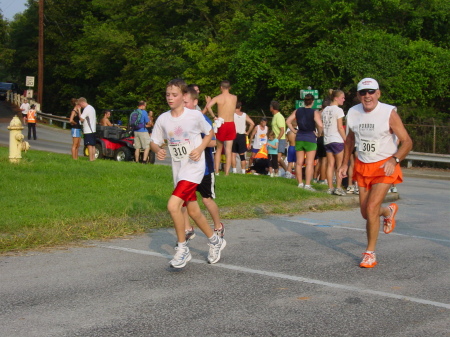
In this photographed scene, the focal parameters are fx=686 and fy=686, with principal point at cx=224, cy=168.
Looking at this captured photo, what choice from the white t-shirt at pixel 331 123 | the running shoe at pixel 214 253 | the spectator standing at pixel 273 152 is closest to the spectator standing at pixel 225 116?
the white t-shirt at pixel 331 123

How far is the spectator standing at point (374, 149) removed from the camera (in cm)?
724

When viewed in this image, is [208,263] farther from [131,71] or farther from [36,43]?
[36,43]

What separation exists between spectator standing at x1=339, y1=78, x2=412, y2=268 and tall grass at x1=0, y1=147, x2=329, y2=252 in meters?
3.28

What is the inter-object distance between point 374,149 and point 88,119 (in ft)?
40.3

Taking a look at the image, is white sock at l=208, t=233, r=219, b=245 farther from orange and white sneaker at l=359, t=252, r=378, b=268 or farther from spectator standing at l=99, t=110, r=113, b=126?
spectator standing at l=99, t=110, r=113, b=126

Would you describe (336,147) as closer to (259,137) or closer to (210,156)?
(259,137)

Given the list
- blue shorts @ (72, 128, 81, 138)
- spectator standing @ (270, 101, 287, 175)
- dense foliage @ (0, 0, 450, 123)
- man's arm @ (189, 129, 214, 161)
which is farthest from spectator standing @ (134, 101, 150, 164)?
dense foliage @ (0, 0, 450, 123)

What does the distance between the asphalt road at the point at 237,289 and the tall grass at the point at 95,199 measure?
58cm

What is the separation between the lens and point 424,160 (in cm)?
2758

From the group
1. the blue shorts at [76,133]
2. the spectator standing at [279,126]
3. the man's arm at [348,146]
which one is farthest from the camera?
the blue shorts at [76,133]

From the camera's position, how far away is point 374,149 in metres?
7.33

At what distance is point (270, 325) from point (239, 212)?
19.4 ft

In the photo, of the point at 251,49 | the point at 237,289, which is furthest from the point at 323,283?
the point at 251,49

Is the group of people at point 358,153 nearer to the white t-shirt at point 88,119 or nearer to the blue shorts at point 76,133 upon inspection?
the white t-shirt at point 88,119
